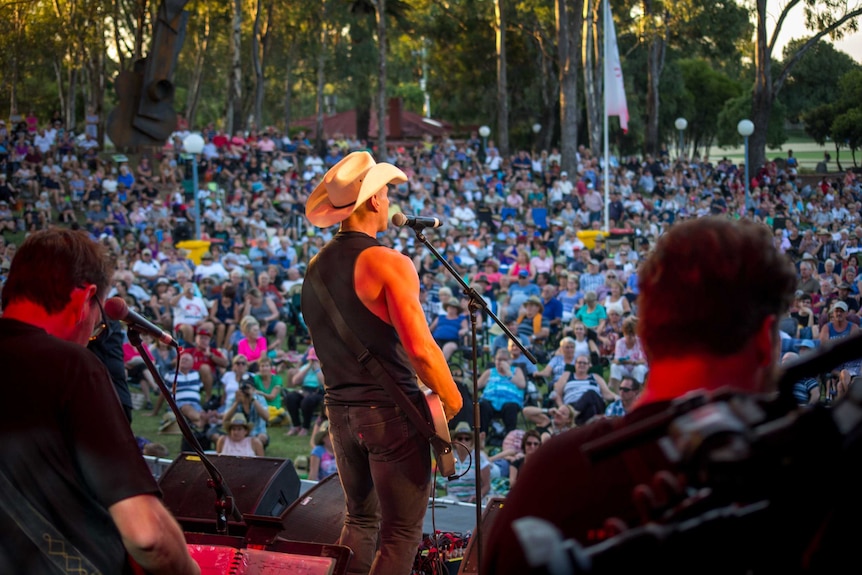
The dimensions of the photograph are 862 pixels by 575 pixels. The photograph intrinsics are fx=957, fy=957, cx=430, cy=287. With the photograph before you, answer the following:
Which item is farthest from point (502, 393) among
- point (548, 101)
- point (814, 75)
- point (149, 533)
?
point (548, 101)

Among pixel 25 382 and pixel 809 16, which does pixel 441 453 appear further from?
pixel 809 16

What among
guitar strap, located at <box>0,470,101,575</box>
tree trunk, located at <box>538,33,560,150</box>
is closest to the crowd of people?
guitar strap, located at <box>0,470,101,575</box>

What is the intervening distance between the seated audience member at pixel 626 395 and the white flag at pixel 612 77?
11.2 m

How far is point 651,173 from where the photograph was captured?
26.4m

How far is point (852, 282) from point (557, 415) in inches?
201

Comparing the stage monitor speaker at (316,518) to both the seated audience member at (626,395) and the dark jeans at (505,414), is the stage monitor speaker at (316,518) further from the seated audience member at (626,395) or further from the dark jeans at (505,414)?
the dark jeans at (505,414)

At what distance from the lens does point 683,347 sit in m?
1.26

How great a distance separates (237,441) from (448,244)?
8.14 meters

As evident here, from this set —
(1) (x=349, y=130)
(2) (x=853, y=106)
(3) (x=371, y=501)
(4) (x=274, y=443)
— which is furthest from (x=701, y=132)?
(3) (x=371, y=501)

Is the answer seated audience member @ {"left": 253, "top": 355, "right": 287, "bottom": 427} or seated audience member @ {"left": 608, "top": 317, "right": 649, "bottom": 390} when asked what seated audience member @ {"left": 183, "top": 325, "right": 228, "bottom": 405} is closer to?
seated audience member @ {"left": 253, "top": 355, "right": 287, "bottom": 427}

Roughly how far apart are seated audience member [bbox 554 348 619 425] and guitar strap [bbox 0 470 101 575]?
6764 millimetres

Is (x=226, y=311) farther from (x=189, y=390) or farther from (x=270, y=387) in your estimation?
(x=189, y=390)

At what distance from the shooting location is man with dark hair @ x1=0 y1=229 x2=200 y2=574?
1784 millimetres

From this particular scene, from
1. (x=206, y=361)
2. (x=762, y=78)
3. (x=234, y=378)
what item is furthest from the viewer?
(x=762, y=78)
